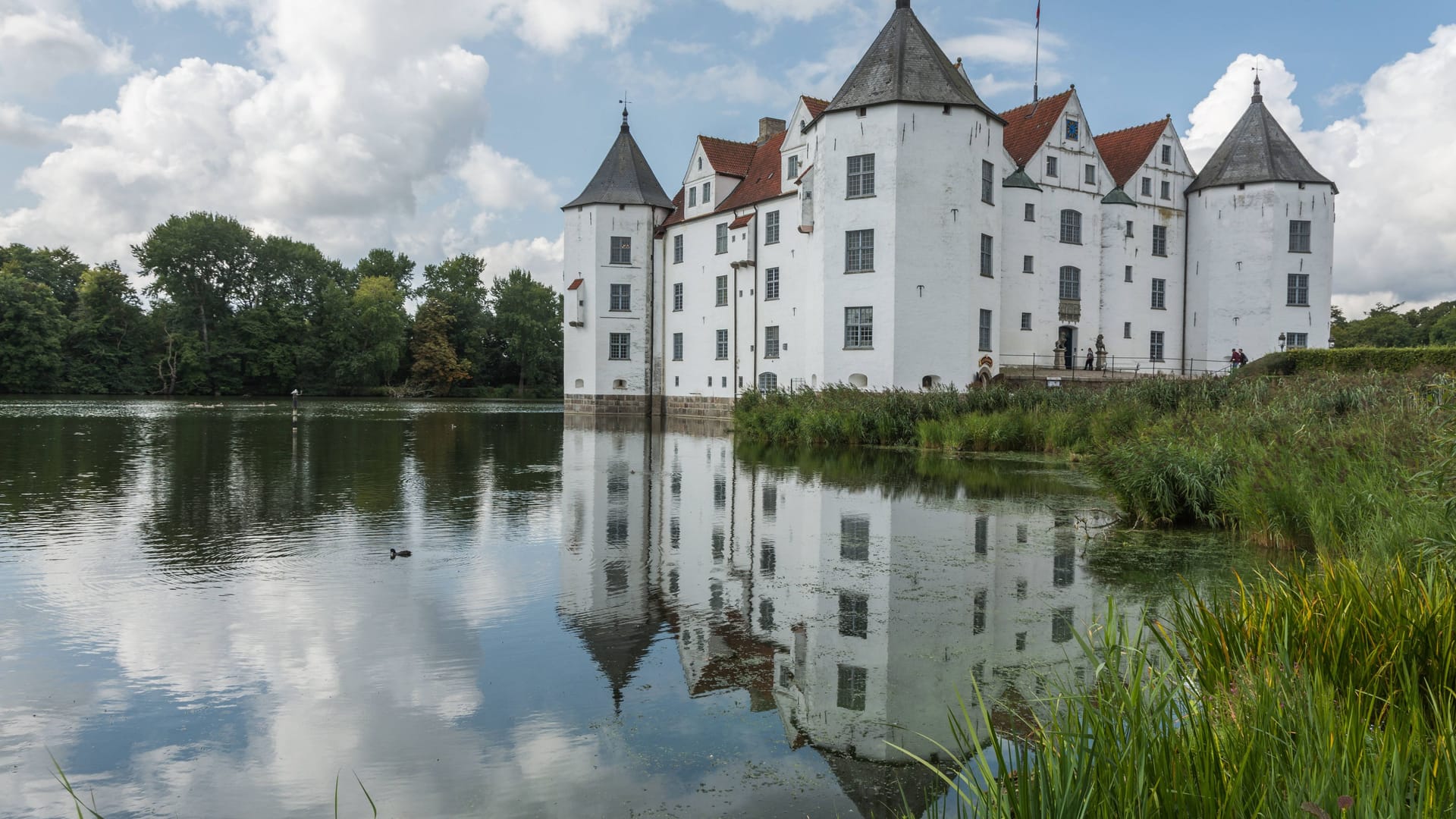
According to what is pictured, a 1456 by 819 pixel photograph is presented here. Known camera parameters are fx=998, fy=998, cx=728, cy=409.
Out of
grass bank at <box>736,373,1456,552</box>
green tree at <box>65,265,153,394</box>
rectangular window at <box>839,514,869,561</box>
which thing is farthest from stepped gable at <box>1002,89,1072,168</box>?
green tree at <box>65,265,153,394</box>

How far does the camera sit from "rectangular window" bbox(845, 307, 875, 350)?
32.8 m

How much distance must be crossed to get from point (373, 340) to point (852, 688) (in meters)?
76.9

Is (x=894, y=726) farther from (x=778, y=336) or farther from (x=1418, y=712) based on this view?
(x=778, y=336)

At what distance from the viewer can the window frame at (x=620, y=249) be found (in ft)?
157

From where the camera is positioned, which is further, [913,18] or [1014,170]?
[1014,170]

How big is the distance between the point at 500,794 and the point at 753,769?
99 centimetres

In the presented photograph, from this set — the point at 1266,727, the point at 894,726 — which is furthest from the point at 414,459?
the point at 1266,727

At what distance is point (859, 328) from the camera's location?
33.2m

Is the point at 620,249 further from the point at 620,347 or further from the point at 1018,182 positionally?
the point at 1018,182

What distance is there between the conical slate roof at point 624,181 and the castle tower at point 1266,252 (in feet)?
80.1

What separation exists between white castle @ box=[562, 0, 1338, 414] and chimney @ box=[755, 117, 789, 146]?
7 cm

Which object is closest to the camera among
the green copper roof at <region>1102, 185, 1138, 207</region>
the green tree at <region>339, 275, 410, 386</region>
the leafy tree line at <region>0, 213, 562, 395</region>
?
the green copper roof at <region>1102, 185, 1138, 207</region>

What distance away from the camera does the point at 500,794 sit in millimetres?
3758

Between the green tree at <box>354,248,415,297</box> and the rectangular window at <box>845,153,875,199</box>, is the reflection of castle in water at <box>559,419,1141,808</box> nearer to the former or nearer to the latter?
the rectangular window at <box>845,153,875,199</box>
